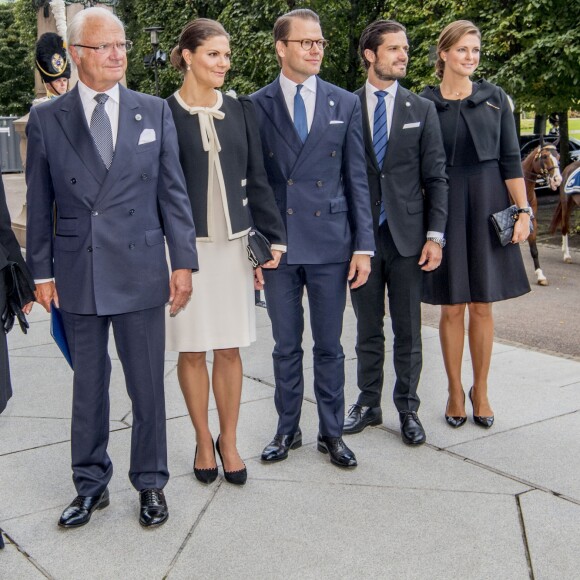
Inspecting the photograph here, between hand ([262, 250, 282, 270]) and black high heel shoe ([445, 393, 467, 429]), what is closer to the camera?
hand ([262, 250, 282, 270])

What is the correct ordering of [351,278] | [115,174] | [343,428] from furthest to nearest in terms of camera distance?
[343,428], [351,278], [115,174]

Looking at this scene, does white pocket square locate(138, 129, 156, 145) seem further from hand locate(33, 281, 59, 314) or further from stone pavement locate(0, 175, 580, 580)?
stone pavement locate(0, 175, 580, 580)

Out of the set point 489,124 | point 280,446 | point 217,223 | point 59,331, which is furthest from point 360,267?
point 59,331

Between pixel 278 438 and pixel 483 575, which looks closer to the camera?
pixel 483 575

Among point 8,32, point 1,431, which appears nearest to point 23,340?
point 1,431

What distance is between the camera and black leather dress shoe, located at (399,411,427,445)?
16.0 feet

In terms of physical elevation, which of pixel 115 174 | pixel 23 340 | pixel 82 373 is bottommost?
pixel 23 340

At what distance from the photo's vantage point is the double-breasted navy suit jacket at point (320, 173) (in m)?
4.44

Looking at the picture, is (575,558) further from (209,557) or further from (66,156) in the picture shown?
(66,156)

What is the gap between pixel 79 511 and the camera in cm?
395

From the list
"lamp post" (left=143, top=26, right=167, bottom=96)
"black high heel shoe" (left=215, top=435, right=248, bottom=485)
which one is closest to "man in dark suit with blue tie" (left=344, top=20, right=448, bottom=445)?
"black high heel shoe" (left=215, top=435, right=248, bottom=485)

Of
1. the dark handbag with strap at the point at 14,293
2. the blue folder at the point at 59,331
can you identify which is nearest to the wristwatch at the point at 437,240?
the blue folder at the point at 59,331

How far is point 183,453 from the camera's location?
4848mm

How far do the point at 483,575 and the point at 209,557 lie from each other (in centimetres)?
105
